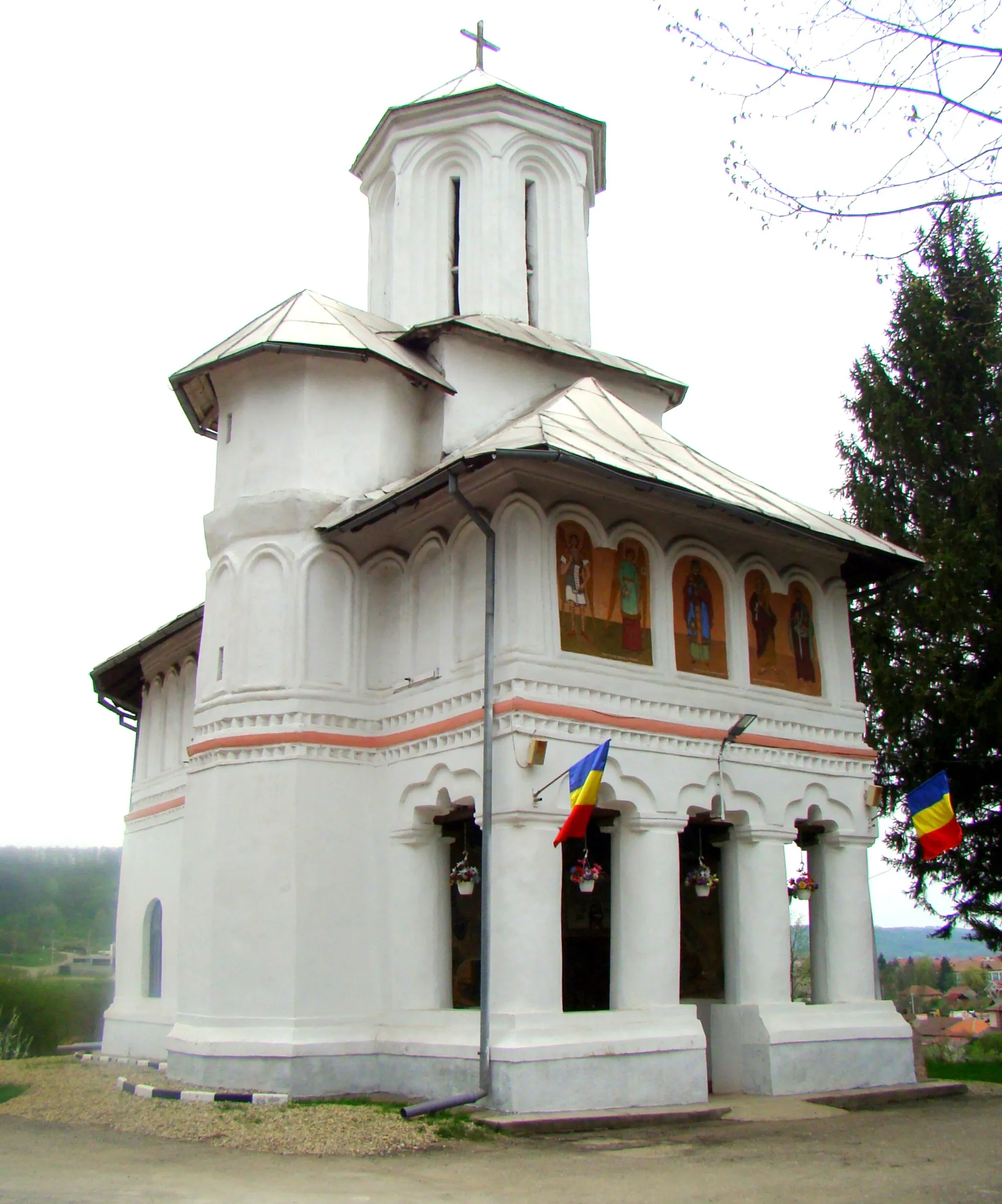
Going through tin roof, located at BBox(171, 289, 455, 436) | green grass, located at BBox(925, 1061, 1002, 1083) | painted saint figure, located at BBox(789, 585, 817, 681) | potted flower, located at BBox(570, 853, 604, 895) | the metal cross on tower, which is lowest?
green grass, located at BBox(925, 1061, 1002, 1083)

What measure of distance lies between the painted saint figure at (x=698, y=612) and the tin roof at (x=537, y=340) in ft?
12.6

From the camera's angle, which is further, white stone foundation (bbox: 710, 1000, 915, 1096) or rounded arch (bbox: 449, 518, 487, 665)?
rounded arch (bbox: 449, 518, 487, 665)

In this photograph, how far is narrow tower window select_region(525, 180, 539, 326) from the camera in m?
18.4

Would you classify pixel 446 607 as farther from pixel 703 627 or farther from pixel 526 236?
pixel 526 236

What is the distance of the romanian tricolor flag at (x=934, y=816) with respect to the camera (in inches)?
535

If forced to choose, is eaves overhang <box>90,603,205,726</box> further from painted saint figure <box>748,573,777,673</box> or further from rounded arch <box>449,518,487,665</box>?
painted saint figure <box>748,573,777,673</box>

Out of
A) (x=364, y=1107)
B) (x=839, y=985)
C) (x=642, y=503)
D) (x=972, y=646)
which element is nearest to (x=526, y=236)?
(x=642, y=503)

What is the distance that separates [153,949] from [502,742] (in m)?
9.31

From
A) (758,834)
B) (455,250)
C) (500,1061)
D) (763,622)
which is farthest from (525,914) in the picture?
(455,250)

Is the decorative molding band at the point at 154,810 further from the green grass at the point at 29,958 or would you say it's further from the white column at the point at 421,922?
the white column at the point at 421,922

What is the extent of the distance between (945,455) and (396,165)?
10367 millimetres

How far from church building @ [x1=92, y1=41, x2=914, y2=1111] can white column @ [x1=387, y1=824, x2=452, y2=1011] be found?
33mm

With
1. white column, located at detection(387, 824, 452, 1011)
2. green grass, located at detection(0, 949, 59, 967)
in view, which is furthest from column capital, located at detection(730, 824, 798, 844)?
green grass, located at detection(0, 949, 59, 967)

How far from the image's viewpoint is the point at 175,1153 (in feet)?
32.4
